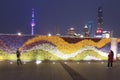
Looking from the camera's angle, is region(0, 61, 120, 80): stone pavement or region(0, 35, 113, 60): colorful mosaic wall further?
region(0, 35, 113, 60): colorful mosaic wall

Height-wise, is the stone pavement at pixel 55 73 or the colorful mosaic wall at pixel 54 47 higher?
the colorful mosaic wall at pixel 54 47

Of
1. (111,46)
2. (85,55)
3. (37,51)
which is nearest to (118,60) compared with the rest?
(111,46)

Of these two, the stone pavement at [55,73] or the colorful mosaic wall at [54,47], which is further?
the colorful mosaic wall at [54,47]

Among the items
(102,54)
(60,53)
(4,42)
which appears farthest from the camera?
(102,54)

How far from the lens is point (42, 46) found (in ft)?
112

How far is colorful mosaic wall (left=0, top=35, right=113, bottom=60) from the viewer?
32812 millimetres

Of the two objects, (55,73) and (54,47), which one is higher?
(54,47)

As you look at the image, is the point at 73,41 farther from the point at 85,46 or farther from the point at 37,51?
the point at 37,51

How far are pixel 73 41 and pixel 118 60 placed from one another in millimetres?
6740

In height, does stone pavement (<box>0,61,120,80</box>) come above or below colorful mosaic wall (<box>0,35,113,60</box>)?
below

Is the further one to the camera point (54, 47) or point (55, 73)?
point (54, 47)

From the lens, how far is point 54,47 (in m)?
34.8

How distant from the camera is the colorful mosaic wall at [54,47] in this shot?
32812mm

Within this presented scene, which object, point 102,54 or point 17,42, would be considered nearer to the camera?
point 17,42
